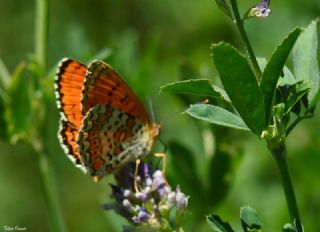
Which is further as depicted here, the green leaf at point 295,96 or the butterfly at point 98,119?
the butterfly at point 98,119

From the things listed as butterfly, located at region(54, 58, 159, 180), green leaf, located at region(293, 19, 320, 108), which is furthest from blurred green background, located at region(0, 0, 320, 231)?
green leaf, located at region(293, 19, 320, 108)

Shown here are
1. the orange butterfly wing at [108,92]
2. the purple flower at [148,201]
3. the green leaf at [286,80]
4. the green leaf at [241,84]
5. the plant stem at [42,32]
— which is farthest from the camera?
the plant stem at [42,32]

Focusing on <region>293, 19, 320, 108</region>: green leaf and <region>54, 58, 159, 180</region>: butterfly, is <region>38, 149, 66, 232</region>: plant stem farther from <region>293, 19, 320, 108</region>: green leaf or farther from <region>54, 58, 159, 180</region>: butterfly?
<region>293, 19, 320, 108</region>: green leaf

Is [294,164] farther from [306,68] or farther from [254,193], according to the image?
[306,68]

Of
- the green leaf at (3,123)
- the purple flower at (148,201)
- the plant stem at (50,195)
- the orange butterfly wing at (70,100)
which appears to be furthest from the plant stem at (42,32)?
the purple flower at (148,201)

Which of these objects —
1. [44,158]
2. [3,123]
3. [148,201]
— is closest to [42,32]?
[3,123]

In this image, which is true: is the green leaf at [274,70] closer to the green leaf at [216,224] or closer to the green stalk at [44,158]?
the green leaf at [216,224]

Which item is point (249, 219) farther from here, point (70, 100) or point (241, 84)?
point (70, 100)
